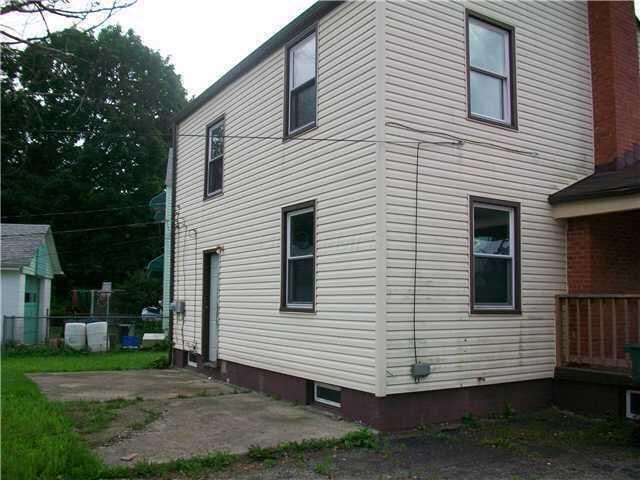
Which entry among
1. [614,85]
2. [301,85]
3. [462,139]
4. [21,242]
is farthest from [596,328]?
[21,242]

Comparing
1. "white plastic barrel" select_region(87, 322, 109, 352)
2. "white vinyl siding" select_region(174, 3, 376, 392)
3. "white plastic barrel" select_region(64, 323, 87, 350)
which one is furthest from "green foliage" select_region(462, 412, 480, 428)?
"white plastic barrel" select_region(64, 323, 87, 350)

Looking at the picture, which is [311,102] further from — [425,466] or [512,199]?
[425,466]

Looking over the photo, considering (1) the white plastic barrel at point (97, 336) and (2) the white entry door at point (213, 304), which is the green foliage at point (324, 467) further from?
(1) the white plastic barrel at point (97, 336)

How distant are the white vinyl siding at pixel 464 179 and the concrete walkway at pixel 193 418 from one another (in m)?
1.51

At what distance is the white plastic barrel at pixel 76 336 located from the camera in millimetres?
20141

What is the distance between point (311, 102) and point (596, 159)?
480cm

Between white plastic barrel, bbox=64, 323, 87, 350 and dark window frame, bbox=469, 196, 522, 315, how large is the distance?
15658mm

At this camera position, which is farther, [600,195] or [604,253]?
[604,253]

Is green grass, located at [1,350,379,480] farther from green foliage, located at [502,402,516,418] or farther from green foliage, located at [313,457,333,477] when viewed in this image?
green foliage, located at [502,402,516,418]

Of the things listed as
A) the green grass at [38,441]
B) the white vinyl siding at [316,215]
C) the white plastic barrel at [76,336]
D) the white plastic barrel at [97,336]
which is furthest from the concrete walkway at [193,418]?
the white plastic barrel at [76,336]

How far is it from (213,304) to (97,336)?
30.3 ft

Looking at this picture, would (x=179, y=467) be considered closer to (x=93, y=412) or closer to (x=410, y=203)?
(x=93, y=412)

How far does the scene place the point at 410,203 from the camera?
25.7ft

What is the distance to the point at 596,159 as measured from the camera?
32.9 feet
